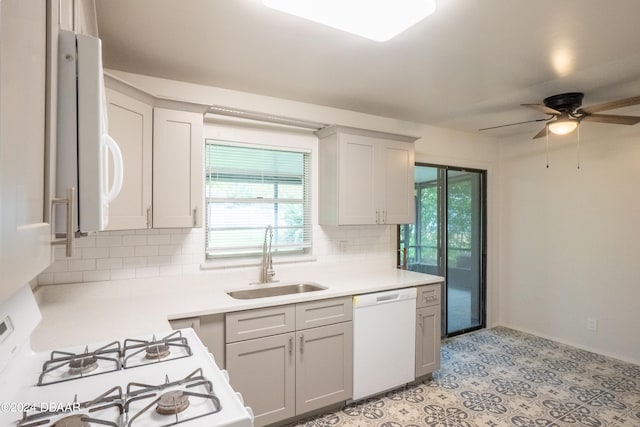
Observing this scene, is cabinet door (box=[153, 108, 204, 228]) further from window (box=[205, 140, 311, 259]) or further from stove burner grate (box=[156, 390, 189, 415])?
stove burner grate (box=[156, 390, 189, 415])

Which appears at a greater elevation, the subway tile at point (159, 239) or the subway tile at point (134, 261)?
the subway tile at point (159, 239)

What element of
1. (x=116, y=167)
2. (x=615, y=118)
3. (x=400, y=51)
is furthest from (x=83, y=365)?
(x=615, y=118)

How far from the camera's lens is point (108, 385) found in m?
1.06

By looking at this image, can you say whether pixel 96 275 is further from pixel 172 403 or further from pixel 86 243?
pixel 172 403

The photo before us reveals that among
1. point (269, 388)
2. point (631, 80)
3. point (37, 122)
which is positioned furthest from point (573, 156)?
point (37, 122)

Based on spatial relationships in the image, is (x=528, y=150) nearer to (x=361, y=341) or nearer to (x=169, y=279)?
(x=361, y=341)

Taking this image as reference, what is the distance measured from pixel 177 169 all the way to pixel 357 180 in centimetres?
150

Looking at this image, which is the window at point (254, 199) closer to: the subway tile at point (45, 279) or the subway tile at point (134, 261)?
the subway tile at point (134, 261)

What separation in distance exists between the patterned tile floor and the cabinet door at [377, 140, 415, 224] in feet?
4.95

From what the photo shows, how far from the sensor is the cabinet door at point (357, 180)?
3.04 metres

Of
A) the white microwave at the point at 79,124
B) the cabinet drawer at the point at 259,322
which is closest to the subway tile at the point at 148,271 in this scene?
the cabinet drawer at the point at 259,322

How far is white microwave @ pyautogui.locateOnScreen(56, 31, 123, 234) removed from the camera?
0.85 metres

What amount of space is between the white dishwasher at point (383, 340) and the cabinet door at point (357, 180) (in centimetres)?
73

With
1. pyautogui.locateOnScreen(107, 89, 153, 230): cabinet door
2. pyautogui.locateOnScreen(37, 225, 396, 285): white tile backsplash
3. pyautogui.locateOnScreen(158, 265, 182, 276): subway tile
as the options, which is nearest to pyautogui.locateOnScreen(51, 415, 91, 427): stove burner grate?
pyautogui.locateOnScreen(107, 89, 153, 230): cabinet door
